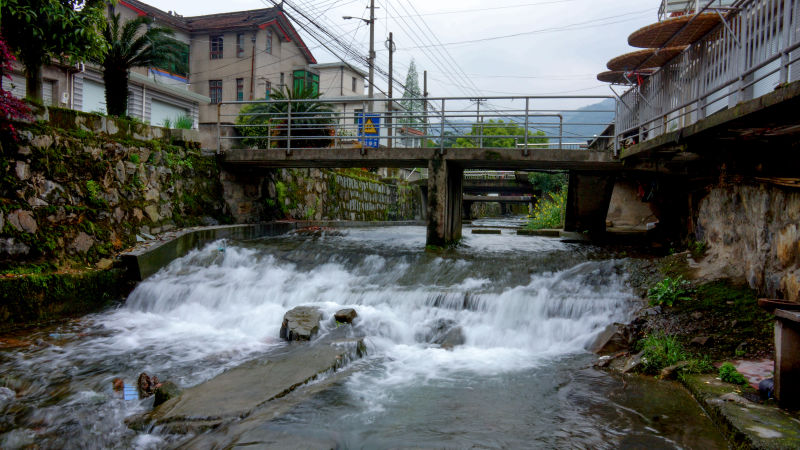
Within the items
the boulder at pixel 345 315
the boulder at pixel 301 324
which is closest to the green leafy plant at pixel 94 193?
the boulder at pixel 301 324

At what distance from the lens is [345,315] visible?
8203mm

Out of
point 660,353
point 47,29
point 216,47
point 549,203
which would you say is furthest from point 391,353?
point 216,47

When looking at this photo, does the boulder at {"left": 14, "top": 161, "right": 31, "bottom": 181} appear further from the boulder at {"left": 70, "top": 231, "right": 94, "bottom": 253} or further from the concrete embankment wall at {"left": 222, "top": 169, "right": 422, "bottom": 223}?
the concrete embankment wall at {"left": 222, "top": 169, "right": 422, "bottom": 223}

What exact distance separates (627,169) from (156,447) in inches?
440

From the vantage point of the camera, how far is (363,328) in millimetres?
8164

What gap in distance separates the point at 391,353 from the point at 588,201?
31.9 feet

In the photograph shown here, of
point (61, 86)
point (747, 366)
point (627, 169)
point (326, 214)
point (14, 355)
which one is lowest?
point (14, 355)

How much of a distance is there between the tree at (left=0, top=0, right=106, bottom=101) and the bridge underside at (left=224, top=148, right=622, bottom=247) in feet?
16.0

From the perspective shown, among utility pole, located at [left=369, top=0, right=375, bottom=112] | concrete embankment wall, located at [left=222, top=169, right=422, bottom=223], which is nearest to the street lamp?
utility pole, located at [left=369, top=0, right=375, bottom=112]

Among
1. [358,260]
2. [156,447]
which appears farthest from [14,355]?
[358,260]

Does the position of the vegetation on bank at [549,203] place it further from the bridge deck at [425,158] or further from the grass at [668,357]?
the grass at [668,357]

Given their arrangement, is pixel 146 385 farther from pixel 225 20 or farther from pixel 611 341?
pixel 225 20

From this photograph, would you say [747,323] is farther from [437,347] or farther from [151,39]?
[151,39]

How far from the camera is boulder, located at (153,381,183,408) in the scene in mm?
5281
